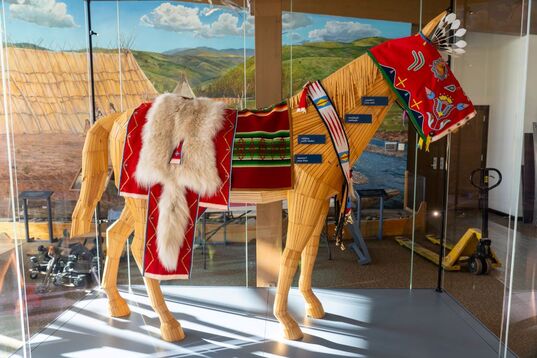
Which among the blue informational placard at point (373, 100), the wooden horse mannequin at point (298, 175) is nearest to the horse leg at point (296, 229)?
the wooden horse mannequin at point (298, 175)

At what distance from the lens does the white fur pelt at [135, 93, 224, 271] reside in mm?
2033

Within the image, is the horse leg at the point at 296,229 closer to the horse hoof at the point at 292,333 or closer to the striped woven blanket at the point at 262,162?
the horse hoof at the point at 292,333

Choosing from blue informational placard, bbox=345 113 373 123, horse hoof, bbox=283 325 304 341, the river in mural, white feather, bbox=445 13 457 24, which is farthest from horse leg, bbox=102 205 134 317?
white feather, bbox=445 13 457 24

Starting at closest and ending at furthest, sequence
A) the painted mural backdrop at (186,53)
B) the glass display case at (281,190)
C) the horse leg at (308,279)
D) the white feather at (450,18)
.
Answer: the white feather at (450,18), the glass display case at (281,190), the horse leg at (308,279), the painted mural backdrop at (186,53)

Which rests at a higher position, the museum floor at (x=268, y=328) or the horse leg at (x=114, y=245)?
the horse leg at (x=114, y=245)

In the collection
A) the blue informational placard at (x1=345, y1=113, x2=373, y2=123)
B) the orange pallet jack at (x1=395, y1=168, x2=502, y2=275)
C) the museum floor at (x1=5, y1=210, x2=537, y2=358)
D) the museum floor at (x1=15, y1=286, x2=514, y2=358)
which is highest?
the blue informational placard at (x1=345, y1=113, x2=373, y2=123)

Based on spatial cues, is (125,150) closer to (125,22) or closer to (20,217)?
(20,217)

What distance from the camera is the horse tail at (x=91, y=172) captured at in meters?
2.24

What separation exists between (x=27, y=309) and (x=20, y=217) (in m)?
0.51

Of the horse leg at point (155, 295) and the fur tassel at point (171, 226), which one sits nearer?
the fur tassel at point (171, 226)

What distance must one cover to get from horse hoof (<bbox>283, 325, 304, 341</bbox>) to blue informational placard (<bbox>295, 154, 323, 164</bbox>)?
35.0 inches

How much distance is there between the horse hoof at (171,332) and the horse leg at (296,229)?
1.77 feet

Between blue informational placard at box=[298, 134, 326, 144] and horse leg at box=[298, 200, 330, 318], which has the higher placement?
blue informational placard at box=[298, 134, 326, 144]

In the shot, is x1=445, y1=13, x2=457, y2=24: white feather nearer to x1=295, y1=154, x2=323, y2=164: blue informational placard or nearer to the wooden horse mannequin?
the wooden horse mannequin
